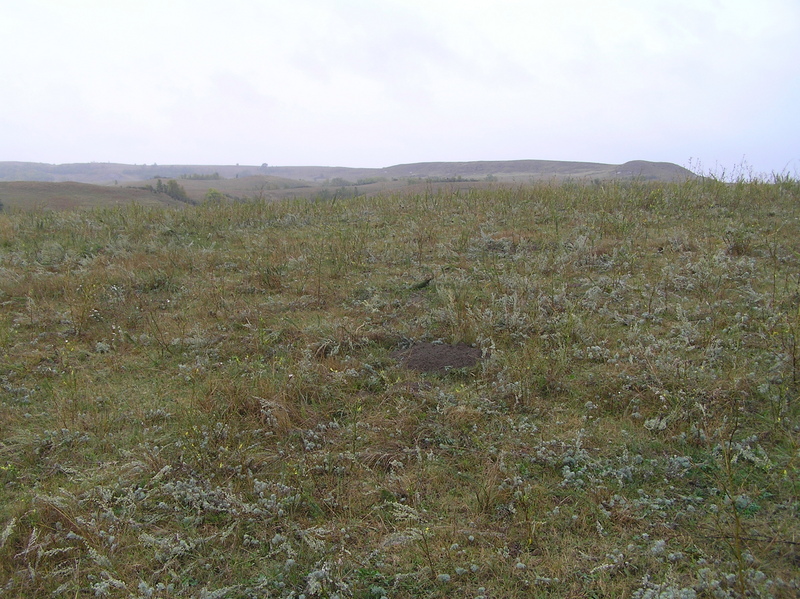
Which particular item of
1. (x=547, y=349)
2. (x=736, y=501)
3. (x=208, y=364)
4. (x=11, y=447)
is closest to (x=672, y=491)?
(x=736, y=501)

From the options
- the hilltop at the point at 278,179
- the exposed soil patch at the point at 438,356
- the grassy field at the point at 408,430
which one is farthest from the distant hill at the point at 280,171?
the exposed soil patch at the point at 438,356

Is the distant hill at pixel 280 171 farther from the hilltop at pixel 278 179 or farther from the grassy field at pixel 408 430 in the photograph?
the grassy field at pixel 408 430

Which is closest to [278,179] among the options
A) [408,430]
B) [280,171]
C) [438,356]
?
[280,171]

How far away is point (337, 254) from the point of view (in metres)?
6.39

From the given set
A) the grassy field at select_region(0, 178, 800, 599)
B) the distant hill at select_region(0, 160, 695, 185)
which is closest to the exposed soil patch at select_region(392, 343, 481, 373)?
the grassy field at select_region(0, 178, 800, 599)

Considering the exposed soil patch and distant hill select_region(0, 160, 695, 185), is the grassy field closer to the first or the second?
the exposed soil patch

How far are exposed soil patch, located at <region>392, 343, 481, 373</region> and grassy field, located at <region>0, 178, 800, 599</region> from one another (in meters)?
0.09

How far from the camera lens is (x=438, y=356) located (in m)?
3.71

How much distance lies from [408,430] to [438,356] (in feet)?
2.95

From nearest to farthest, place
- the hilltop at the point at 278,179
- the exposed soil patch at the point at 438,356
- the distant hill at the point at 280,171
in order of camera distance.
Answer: the exposed soil patch at the point at 438,356 < the hilltop at the point at 278,179 < the distant hill at the point at 280,171

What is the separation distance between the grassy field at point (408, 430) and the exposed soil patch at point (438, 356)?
3.5 inches

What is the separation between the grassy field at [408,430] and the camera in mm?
2049

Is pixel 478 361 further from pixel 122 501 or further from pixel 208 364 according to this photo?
pixel 122 501

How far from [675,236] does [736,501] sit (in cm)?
467
